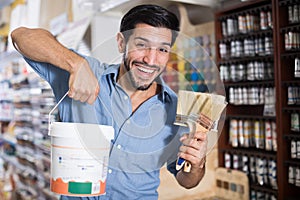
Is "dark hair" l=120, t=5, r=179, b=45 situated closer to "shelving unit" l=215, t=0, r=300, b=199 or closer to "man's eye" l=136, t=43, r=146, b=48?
"man's eye" l=136, t=43, r=146, b=48

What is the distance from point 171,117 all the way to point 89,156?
17 centimetres

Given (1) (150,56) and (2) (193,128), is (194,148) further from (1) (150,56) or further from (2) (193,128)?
(1) (150,56)

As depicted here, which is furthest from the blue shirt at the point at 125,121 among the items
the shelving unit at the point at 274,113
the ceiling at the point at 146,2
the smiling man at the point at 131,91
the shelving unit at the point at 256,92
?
the shelving unit at the point at 256,92

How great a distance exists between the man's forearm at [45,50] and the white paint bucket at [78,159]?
0.35ft

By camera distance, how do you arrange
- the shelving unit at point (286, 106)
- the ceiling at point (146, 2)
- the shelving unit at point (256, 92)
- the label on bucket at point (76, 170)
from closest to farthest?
the label on bucket at point (76, 170), the ceiling at point (146, 2), the shelving unit at point (286, 106), the shelving unit at point (256, 92)

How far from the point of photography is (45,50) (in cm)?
62

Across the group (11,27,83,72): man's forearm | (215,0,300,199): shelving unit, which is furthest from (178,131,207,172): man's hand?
(215,0,300,199): shelving unit

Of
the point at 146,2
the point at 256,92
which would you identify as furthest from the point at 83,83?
the point at 256,92

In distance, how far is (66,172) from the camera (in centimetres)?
61

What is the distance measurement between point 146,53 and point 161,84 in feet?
0.26

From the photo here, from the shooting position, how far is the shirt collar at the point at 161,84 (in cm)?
65

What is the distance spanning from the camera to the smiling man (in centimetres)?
62

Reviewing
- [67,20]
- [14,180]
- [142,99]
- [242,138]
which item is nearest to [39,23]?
[67,20]

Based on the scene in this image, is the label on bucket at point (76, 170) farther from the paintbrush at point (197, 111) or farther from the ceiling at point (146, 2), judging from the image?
the ceiling at point (146, 2)
